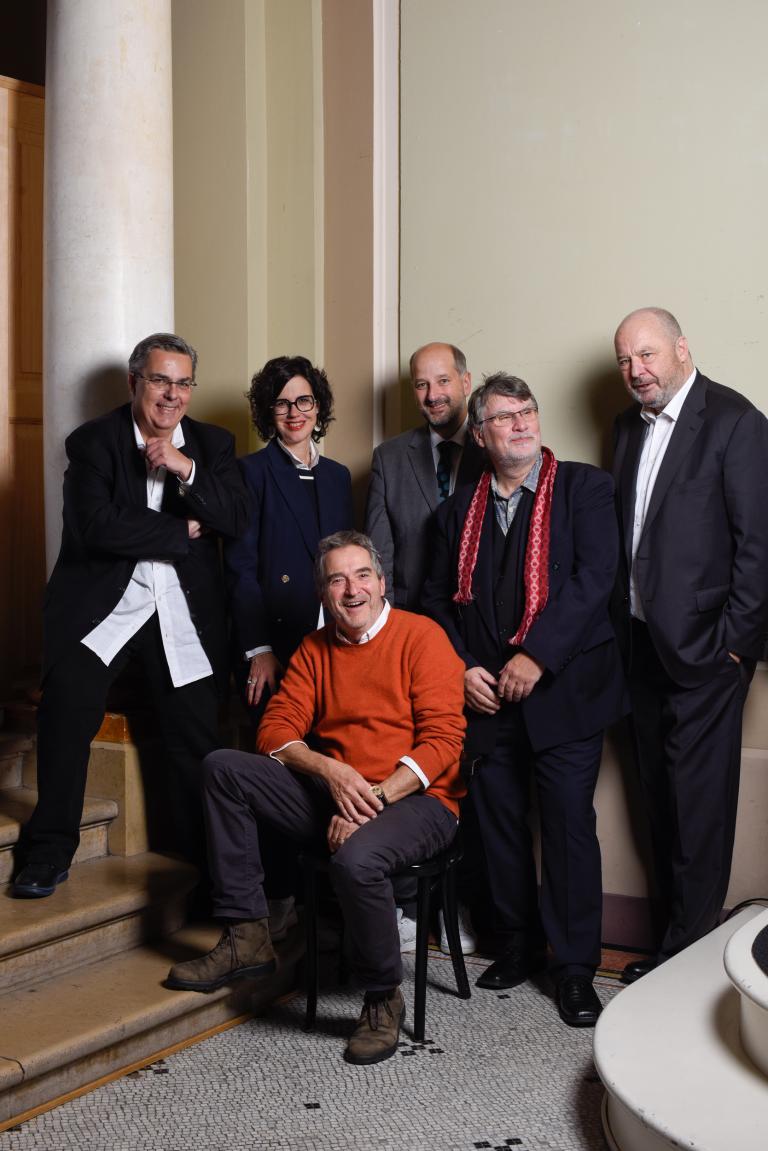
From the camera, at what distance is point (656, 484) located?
3400 millimetres

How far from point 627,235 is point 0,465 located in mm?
2258

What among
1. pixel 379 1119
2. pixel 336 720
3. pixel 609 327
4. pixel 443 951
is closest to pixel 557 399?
pixel 609 327

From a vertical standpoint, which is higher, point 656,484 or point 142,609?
point 656,484

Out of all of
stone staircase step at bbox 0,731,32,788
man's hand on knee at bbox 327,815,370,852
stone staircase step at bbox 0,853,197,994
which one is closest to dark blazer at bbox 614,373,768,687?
man's hand on knee at bbox 327,815,370,852

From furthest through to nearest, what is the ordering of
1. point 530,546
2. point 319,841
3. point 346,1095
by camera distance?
point 530,546, point 319,841, point 346,1095

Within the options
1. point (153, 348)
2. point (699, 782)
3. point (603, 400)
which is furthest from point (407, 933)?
point (153, 348)

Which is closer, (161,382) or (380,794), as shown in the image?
(380,794)

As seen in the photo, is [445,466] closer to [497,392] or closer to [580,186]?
[497,392]

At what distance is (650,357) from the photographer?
3.36 meters

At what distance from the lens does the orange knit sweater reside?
3.14 metres

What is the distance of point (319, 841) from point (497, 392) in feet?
4.07

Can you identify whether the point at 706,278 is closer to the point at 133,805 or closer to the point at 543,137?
the point at 543,137

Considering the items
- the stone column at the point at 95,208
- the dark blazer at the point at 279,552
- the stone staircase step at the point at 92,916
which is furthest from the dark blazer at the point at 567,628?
the stone column at the point at 95,208

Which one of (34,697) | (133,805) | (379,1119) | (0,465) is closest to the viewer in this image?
(379,1119)
